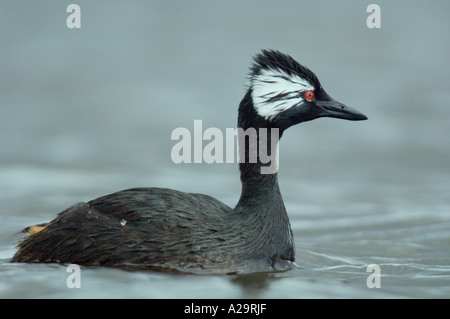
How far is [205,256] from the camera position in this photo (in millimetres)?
10828

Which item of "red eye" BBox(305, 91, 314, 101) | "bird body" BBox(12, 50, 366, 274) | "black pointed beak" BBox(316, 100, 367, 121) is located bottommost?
"bird body" BBox(12, 50, 366, 274)

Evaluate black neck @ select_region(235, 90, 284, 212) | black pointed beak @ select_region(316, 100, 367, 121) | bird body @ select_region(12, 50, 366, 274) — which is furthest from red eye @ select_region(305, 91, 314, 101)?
black neck @ select_region(235, 90, 284, 212)

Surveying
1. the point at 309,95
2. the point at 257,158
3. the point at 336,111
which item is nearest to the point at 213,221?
the point at 257,158

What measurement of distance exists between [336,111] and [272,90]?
36.6 inches

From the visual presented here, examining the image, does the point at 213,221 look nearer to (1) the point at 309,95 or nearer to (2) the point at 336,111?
(1) the point at 309,95

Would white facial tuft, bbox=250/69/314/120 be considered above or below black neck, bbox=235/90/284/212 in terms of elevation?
above

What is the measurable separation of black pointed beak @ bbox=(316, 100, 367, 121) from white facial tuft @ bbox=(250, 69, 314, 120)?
45cm

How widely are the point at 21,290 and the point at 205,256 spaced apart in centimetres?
203

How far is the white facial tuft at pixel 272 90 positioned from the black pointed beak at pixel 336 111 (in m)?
0.45

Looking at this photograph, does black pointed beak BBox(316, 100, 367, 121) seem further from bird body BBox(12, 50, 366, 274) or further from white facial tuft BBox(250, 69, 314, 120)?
white facial tuft BBox(250, 69, 314, 120)

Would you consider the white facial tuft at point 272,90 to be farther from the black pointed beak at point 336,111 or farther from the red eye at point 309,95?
the black pointed beak at point 336,111

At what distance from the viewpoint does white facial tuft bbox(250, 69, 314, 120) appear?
11.3 m
